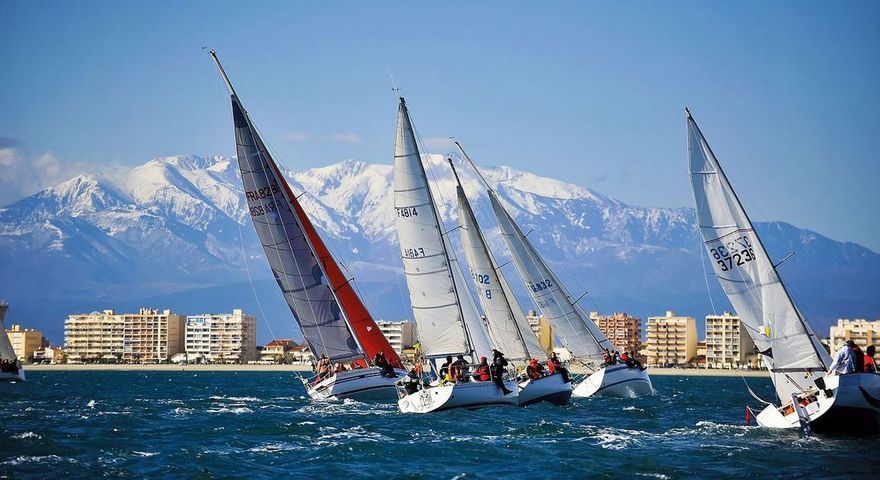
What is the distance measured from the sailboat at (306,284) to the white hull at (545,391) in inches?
350

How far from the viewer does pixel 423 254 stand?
51250 mm

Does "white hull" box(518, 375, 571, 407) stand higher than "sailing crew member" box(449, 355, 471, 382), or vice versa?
"sailing crew member" box(449, 355, 471, 382)

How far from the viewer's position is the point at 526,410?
48156mm

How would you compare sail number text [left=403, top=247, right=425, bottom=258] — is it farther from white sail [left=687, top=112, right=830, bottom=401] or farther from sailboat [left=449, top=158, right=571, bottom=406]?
white sail [left=687, top=112, right=830, bottom=401]

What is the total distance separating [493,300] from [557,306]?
7.66 meters

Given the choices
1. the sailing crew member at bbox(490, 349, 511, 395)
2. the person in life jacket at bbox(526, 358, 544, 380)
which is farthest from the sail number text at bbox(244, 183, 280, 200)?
the sailing crew member at bbox(490, 349, 511, 395)

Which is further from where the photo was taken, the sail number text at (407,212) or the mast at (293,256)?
the mast at (293,256)

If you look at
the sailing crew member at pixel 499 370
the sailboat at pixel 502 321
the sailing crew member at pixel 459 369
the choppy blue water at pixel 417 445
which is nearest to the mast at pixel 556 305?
the sailboat at pixel 502 321

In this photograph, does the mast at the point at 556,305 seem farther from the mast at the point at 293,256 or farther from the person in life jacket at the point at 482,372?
the person in life jacket at the point at 482,372

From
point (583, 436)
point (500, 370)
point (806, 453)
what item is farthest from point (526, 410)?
point (806, 453)

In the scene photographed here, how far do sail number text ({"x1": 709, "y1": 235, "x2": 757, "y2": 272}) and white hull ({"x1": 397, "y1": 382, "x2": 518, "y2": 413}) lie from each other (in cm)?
1117

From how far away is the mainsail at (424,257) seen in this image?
166 feet

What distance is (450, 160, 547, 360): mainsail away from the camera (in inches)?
2179

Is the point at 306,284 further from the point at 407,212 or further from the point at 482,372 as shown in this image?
the point at 482,372
